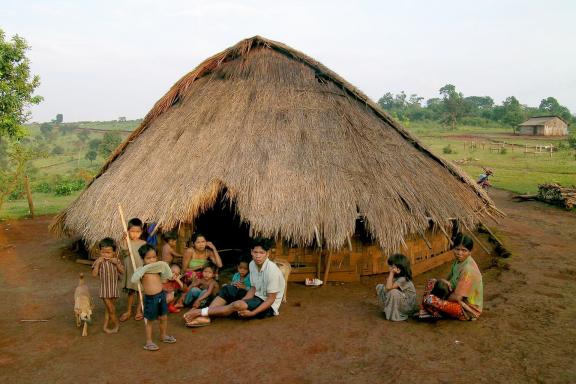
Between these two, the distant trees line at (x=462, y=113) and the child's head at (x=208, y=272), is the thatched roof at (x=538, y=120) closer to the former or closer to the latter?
the distant trees line at (x=462, y=113)

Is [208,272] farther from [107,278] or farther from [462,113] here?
[462,113]

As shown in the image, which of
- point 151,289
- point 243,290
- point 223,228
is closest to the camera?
point 151,289

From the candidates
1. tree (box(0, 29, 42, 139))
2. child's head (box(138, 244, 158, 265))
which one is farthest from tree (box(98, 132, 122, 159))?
child's head (box(138, 244, 158, 265))

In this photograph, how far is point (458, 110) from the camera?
45750 mm

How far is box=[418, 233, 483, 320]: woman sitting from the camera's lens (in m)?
5.76

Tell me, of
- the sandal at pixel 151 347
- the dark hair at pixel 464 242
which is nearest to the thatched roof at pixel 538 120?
the dark hair at pixel 464 242

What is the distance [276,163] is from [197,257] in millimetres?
2198

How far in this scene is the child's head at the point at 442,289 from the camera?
5.89m

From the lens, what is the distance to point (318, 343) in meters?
5.45

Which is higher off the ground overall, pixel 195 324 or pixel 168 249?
pixel 168 249

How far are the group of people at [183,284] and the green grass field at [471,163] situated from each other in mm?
5164

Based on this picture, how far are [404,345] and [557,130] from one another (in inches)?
1678

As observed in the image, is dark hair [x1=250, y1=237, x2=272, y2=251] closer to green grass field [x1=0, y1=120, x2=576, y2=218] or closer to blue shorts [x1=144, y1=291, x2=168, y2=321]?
blue shorts [x1=144, y1=291, x2=168, y2=321]

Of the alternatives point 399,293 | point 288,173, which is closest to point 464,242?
point 399,293
